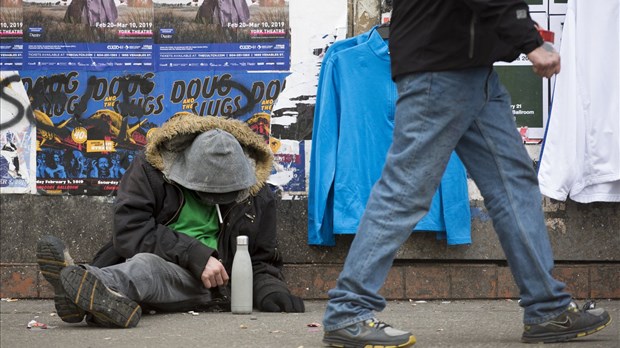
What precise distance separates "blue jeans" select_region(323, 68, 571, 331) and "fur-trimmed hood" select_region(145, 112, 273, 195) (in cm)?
191

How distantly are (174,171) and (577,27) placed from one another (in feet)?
7.57

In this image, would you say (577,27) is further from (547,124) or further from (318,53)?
(318,53)

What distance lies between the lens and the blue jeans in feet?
13.3

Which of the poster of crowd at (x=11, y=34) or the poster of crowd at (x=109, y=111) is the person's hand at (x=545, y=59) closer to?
the poster of crowd at (x=109, y=111)

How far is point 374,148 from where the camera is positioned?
6.29 metres

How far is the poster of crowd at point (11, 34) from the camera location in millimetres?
6562

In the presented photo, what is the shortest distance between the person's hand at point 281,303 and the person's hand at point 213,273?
0.94 feet

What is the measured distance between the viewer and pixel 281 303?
5.77 meters

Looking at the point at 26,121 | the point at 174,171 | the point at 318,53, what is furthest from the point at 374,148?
the point at 26,121

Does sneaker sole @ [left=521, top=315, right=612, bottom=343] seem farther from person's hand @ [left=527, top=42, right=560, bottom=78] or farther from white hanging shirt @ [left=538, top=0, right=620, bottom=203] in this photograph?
white hanging shirt @ [left=538, top=0, right=620, bottom=203]

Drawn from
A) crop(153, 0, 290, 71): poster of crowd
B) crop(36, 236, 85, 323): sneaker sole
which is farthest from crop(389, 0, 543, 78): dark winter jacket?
crop(153, 0, 290, 71): poster of crowd

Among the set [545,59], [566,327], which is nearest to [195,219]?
[566,327]

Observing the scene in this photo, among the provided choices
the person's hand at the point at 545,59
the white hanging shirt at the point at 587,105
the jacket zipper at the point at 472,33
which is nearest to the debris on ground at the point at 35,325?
the jacket zipper at the point at 472,33

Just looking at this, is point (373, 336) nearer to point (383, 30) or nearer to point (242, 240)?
point (242, 240)
